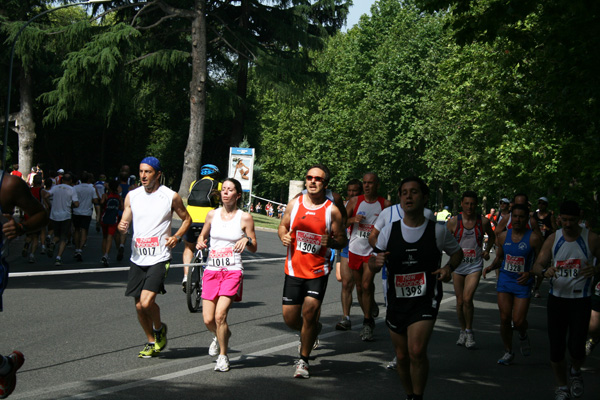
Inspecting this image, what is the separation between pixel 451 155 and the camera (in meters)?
49.7

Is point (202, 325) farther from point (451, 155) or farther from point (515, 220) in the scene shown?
point (451, 155)

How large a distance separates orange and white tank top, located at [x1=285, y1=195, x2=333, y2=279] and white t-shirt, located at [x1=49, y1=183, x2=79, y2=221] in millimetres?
10680

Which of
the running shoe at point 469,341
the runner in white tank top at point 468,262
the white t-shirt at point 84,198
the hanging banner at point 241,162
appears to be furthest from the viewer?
the hanging banner at point 241,162

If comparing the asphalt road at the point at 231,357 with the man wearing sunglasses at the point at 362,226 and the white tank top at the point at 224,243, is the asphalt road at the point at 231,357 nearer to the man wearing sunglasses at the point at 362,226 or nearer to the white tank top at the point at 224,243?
the man wearing sunglasses at the point at 362,226

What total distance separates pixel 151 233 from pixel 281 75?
79.3 ft

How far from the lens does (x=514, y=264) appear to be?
8.73 m

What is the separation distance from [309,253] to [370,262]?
139cm

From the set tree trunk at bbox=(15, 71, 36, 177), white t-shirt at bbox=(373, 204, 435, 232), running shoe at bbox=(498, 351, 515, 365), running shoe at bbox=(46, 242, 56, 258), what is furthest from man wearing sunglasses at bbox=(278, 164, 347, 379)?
tree trunk at bbox=(15, 71, 36, 177)

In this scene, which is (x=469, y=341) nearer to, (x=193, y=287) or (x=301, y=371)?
(x=301, y=371)

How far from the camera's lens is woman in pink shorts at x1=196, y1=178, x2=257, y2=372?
7.26m

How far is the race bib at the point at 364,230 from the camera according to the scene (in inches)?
395

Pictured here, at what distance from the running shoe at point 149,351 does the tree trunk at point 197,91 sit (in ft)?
80.0

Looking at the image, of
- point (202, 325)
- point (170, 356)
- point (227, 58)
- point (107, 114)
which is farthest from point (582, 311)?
point (227, 58)

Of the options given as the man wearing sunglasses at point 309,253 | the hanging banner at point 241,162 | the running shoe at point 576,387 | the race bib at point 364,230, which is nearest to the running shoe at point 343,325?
the race bib at point 364,230
